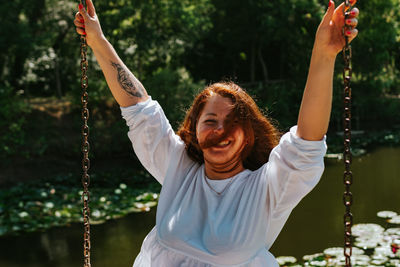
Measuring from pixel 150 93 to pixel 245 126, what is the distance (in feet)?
26.5

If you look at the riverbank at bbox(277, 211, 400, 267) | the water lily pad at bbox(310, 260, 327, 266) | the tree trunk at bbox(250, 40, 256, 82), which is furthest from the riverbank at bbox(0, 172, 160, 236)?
the tree trunk at bbox(250, 40, 256, 82)

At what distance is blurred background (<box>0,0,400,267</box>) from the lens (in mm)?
6039

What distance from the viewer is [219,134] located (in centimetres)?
163

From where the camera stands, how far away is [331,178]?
26.6 ft

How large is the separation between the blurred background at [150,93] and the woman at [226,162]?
8.79 ft

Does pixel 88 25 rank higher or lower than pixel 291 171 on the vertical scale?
higher

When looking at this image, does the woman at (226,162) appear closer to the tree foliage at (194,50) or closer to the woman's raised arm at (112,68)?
the woman's raised arm at (112,68)

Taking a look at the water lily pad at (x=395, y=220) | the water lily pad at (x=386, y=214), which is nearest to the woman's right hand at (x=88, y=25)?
the water lily pad at (x=395, y=220)

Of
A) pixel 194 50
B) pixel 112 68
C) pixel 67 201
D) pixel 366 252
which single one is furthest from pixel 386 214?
pixel 194 50

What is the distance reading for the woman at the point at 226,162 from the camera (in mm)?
1412

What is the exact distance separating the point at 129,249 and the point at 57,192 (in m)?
2.65

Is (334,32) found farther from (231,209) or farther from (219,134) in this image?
(231,209)

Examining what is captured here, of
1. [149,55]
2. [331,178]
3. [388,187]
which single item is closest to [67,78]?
[149,55]

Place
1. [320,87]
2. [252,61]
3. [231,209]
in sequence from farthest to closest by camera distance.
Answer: [252,61] < [231,209] < [320,87]
